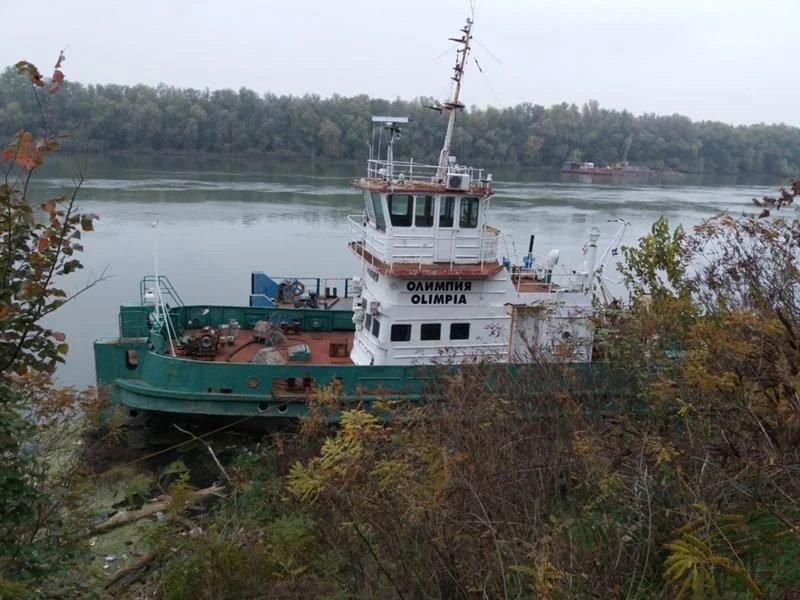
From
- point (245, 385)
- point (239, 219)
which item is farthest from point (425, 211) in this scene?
point (239, 219)

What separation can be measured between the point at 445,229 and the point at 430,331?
2012 mm

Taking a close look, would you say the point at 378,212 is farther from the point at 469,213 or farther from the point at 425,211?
the point at 469,213

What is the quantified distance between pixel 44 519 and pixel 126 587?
321cm

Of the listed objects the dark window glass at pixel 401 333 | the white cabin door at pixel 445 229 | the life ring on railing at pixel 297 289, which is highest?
the white cabin door at pixel 445 229

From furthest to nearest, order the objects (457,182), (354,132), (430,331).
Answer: (354,132), (430,331), (457,182)

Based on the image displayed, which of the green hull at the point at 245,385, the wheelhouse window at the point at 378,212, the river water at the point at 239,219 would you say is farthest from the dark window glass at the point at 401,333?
the river water at the point at 239,219

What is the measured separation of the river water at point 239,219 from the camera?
24.8 m

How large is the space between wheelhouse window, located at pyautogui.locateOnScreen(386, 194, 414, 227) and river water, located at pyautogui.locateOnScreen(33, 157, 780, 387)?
249cm

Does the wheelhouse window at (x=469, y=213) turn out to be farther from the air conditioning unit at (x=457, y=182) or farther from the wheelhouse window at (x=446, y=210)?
the air conditioning unit at (x=457, y=182)

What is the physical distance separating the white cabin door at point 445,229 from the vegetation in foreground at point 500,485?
4171 mm

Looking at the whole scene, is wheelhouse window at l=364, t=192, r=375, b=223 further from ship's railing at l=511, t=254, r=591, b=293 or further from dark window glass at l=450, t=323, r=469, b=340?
ship's railing at l=511, t=254, r=591, b=293

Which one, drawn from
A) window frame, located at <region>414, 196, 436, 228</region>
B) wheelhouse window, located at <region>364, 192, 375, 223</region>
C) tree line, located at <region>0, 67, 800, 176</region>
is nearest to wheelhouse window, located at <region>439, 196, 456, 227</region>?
window frame, located at <region>414, 196, 436, 228</region>

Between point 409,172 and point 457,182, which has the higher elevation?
point 409,172

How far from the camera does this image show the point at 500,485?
5.55 metres
